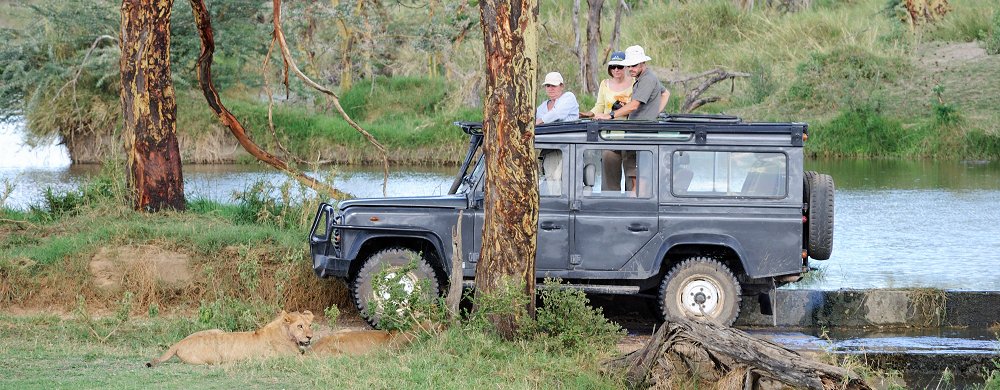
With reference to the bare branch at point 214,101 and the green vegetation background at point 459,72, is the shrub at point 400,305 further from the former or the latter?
the green vegetation background at point 459,72

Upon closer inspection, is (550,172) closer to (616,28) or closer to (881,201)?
(881,201)

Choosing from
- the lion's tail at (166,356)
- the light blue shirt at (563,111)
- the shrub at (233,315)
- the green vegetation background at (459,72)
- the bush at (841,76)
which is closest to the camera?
the lion's tail at (166,356)

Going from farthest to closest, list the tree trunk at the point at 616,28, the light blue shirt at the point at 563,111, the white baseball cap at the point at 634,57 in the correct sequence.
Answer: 1. the tree trunk at the point at 616,28
2. the white baseball cap at the point at 634,57
3. the light blue shirt at the point at 563,111

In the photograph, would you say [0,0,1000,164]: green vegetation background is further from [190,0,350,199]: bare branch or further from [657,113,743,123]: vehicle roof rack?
[657,113,743,123]: vehicle roof rack

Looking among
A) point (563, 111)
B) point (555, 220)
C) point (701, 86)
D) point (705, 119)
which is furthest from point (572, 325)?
point (701, 86)

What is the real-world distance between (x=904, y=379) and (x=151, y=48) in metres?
8.20

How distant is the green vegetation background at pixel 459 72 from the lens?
25469 millimetres

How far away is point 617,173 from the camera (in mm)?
11711

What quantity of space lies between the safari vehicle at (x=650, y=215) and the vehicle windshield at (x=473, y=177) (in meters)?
0.03

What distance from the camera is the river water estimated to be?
1555 centimetres

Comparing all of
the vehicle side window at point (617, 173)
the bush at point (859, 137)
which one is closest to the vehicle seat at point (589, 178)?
the vehicle side window at point (617, 173)

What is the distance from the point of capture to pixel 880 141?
93.9ft

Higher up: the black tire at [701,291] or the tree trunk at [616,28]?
the tree trunk at [616,28]

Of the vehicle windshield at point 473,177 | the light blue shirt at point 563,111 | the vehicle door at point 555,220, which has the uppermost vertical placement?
the light blue shirt at point 563,111
